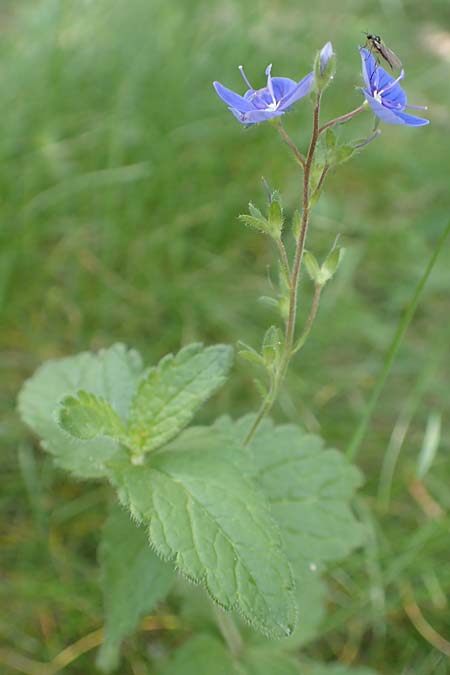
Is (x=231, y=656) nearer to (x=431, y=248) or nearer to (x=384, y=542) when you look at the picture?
(x=384, y=542)

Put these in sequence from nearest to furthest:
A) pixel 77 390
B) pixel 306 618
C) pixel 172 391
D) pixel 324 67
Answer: pixel 324 67 < pixel 172 391 < pixel 77 390 < pixel 306 618

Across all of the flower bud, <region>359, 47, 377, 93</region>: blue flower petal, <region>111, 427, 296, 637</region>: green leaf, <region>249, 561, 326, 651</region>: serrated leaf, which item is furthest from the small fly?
<region>249, 561, 326, 651</region>: serrated leaf

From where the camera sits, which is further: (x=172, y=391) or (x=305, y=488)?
(x=305, y=488)

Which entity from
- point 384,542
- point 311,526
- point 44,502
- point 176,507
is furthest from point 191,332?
point 176,507

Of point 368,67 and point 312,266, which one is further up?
point 368,67

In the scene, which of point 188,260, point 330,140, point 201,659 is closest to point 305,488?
point 201,659

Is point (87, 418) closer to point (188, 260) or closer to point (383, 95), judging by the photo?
point (383, 95)
